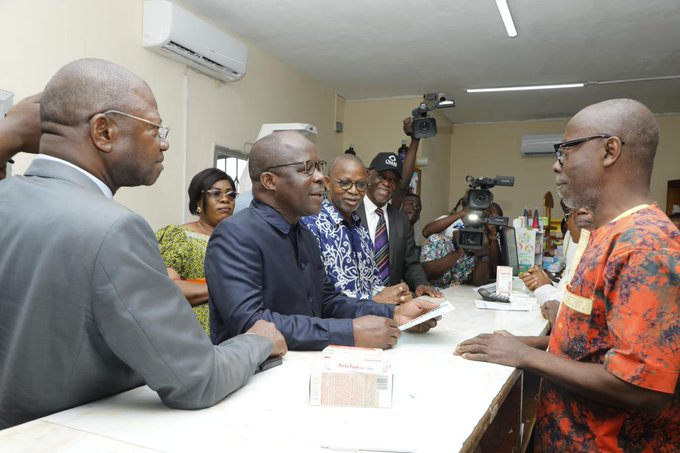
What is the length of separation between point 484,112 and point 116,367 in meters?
7.53

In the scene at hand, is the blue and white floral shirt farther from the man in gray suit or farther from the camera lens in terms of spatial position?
the camera lens

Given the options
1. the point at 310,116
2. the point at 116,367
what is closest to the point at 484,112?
the point at 310,116

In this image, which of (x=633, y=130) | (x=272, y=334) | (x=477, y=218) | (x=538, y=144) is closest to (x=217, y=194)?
(x=477, y=218)

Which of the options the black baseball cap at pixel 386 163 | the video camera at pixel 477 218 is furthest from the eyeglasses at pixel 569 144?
the black baseball cap at pixel 386 163

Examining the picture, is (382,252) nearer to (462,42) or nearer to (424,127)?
(424,127)

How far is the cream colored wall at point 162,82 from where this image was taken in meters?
2.85

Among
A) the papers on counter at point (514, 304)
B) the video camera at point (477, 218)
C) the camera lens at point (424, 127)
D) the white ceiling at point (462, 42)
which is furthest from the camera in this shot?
the camera lens at point (424, 127)

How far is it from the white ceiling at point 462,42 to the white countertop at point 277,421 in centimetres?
343

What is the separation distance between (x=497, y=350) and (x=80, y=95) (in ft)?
4.09

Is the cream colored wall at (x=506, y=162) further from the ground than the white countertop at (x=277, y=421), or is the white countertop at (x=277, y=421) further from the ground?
the cream colored wall at (x=506, y=162)

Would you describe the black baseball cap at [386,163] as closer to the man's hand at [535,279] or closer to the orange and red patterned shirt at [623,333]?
the man's hand at [535,279]

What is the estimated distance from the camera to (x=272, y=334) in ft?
4.40

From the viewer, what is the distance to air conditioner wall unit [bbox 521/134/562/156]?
7.79 m

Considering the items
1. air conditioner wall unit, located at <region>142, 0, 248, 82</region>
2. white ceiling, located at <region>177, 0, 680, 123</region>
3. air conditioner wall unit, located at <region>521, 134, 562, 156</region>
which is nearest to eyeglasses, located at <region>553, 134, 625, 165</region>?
white ceiling, located at <region>177, 0, 680, 123</region>
